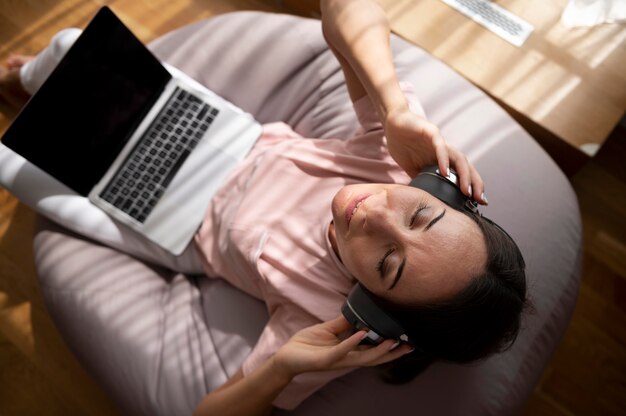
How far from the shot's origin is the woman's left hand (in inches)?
33.8

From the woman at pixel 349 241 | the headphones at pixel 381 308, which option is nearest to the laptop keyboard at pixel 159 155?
the woman at pixel 349 241

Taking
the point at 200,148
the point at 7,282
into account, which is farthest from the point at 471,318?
the point at 7,282

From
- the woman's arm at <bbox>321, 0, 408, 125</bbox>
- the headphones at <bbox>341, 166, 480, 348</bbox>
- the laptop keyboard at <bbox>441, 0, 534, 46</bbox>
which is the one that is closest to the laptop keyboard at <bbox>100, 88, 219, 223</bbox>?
the woman's arm at <bbox>321, 0, 408, 125</bbox>

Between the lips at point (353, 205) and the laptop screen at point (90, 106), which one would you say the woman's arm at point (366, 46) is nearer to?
the lips at point (353, 205)

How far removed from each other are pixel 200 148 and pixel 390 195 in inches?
24.3

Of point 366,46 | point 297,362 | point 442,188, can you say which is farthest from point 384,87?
point 297,362

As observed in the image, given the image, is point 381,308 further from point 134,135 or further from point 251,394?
point 134,135

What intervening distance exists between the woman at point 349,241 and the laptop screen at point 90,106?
30 cm

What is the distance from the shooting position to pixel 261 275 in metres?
1.04

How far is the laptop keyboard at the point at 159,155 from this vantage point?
1202 mm

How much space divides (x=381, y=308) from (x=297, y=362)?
19 cm

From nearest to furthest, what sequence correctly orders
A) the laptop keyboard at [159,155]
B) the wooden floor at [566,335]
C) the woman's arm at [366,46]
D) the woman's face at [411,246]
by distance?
the woman's face at [411,246] → the woman's arm at [366,46] → the laptop keyboard at [159,155] → the wooden floor at [566,335]

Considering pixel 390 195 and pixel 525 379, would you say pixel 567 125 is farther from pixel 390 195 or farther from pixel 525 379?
pixel 390 195

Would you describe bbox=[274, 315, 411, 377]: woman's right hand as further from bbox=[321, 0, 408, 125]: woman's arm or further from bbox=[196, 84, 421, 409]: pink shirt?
bbox=[321, 0, 408, 125]: woman's arm
